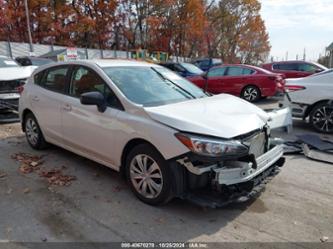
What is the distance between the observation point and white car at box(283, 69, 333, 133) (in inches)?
275

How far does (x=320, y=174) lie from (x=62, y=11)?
34.3 m

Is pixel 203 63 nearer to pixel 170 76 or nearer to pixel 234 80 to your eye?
pixel 234 80

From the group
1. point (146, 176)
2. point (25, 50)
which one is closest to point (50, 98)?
point (146, 176)

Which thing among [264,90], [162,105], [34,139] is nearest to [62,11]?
[264,90]

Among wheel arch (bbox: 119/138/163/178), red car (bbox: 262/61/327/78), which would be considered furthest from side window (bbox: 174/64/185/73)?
wheel arch (bbox: 119/138/163/178)

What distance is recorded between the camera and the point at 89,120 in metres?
4.15

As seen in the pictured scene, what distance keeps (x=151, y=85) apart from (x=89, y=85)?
86 cm

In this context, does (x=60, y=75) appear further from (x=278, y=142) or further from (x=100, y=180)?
(x=278, y=142)

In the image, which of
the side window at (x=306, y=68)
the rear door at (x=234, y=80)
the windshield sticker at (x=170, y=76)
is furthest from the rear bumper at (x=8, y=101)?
the side window at (x=306, y=68)

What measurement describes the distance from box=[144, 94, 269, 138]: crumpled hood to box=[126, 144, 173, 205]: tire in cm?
40

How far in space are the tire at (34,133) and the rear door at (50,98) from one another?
0.19m

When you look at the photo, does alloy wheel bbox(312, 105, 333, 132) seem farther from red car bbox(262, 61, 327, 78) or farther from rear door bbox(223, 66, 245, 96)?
red car bbox(262, 61, 327, 78)

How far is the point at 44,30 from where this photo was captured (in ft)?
108

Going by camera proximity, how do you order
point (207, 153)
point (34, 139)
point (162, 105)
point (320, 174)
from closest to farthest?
point (207, 153) < point (162, 105) < point (320, 174) < point (34, 139)
